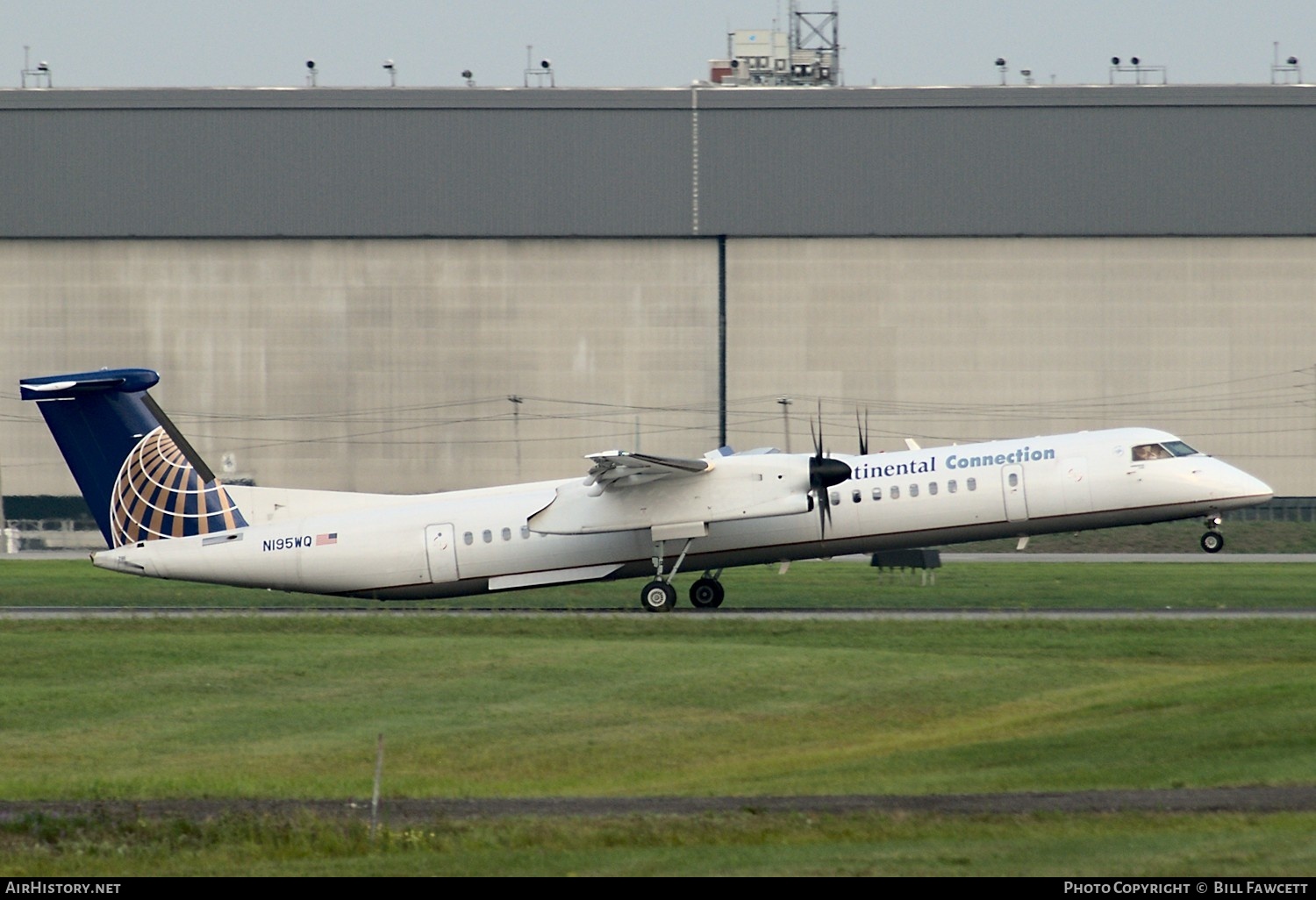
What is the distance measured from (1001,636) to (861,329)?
51.6 metres

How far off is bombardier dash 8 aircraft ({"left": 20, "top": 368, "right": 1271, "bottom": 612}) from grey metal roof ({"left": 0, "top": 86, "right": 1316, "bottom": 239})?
4785 centimetres

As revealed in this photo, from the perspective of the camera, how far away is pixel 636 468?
34844 millimetres

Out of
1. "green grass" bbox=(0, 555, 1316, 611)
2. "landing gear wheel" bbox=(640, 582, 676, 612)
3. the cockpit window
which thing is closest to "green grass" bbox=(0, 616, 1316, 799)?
"landing gear wheel" bbox=(640, 582, 676, 612)

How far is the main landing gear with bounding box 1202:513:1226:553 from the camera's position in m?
35.4

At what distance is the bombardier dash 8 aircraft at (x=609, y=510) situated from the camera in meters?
34.8

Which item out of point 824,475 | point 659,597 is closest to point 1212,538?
point 824,475

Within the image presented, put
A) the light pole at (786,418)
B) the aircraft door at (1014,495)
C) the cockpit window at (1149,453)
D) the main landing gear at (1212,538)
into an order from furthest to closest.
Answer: the light pole at (786,418) → the main landing gear at (1212,538) → the cockpit window at (1149,453) → the aircraft door at (1014,495)

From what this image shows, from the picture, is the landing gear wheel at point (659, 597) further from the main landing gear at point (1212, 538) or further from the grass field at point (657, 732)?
the main landing gear at point (1212, 538)

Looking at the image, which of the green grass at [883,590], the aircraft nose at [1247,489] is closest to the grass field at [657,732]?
the aircraft nose at [1247,489]

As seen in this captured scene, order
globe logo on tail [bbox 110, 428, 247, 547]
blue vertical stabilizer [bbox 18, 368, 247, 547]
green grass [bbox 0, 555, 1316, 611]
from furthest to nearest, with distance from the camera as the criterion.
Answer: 1. green grass [bbox 0, 555, 1316, 611]
2. globe logo on tail [bbox 110, 428, 247, 547]
3. blue vertical stabilizer [bbox 18, 368, 247, 547]

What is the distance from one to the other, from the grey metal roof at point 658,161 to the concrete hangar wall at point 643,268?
0.47 feet

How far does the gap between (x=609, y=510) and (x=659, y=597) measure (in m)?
2.34

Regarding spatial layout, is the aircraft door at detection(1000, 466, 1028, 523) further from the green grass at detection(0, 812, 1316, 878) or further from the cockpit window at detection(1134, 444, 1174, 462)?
the green grass at detection(0, 812, 1316, 878)

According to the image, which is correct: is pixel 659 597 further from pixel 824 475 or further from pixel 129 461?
pixel 129 461
